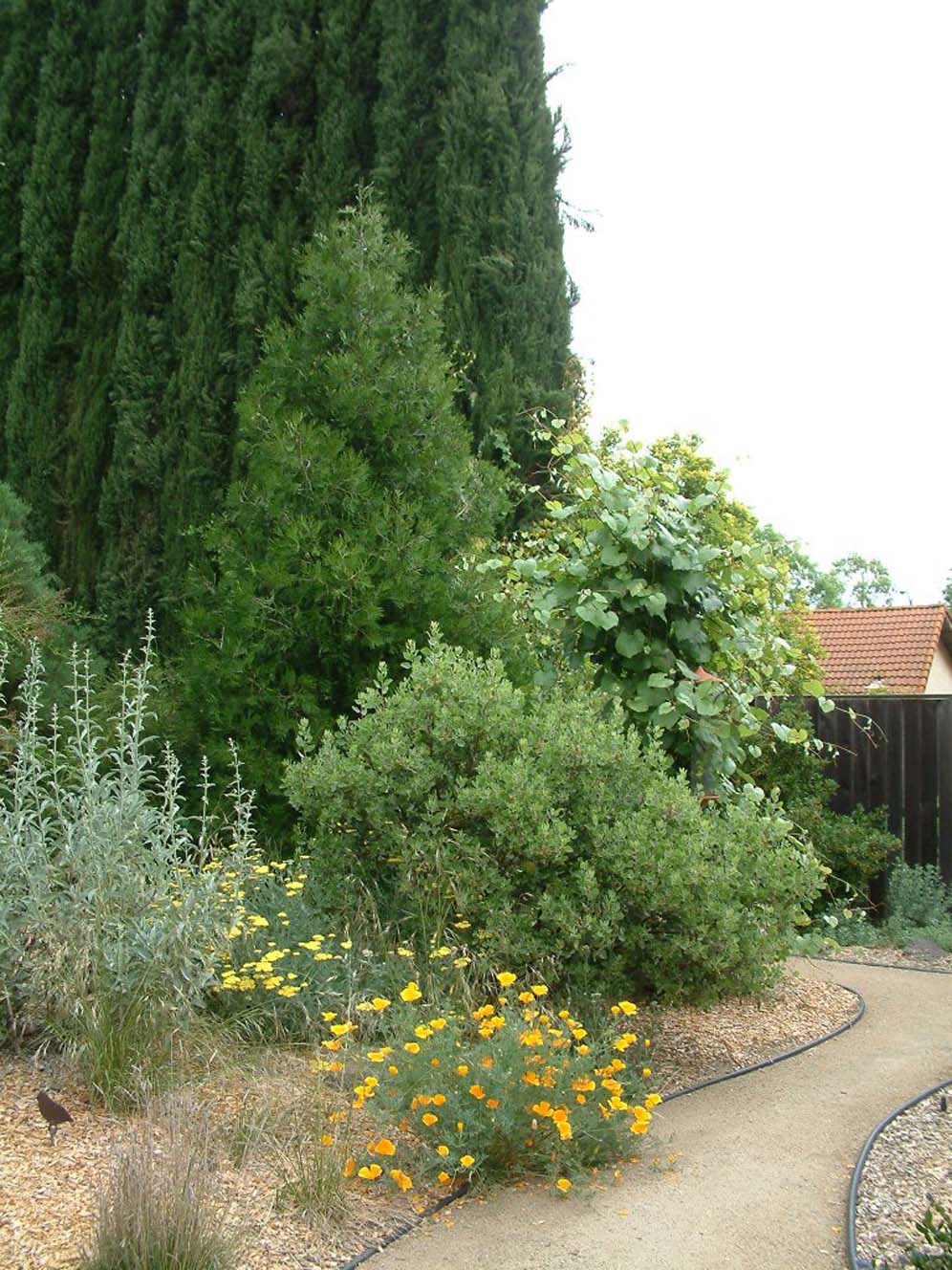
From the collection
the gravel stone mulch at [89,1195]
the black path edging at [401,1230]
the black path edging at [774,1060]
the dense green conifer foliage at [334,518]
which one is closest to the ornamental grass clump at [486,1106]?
the black path edging at [401,1230]

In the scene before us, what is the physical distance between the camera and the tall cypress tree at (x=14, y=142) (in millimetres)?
10641

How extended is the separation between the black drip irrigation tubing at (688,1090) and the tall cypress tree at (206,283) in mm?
5704

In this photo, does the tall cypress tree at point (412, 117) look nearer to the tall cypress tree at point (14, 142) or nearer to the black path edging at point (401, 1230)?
the tall cypress tree at point (14, 142)

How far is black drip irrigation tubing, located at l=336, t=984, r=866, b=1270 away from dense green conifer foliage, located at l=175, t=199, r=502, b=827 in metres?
2.29

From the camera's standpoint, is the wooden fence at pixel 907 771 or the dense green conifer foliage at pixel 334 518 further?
the wooden fence at pixel 907 771

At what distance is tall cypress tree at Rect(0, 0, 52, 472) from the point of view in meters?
10.6

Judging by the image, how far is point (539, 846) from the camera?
4305 millimetres

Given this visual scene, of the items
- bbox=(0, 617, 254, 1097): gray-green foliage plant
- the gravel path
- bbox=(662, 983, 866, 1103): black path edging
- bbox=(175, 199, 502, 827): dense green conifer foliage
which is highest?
bbox=(175, 199, 502, 827): dense green conifer foliage

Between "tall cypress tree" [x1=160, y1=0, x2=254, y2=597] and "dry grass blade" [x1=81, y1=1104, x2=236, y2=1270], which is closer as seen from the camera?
"dry grass blade" [x1=81, y1=1104, x2=236, y2=1270]

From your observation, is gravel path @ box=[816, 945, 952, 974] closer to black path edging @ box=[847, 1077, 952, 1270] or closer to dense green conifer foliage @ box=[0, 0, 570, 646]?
black path edging @ box=[847, 1077, 952, 1270]

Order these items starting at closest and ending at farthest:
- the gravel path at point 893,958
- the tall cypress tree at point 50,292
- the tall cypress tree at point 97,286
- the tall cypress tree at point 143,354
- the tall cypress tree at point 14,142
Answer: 1. the gravel path at point 893,958
2. the tall cypress tree at point 143,354
3. the tall cypress tree at point 97,286
4. the tall cypress tree at point 50,292
5. the tall cypress tree at point 14,142

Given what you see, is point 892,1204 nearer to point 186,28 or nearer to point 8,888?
point 8,888

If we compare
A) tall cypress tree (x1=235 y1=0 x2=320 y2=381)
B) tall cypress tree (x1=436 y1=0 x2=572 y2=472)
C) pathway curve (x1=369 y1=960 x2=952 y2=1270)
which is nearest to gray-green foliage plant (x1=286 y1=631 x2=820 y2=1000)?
pathway curve (x1=369 y1=960 x2=952 y2=1270)

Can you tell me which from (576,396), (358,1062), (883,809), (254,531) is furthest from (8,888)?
(883,809)
